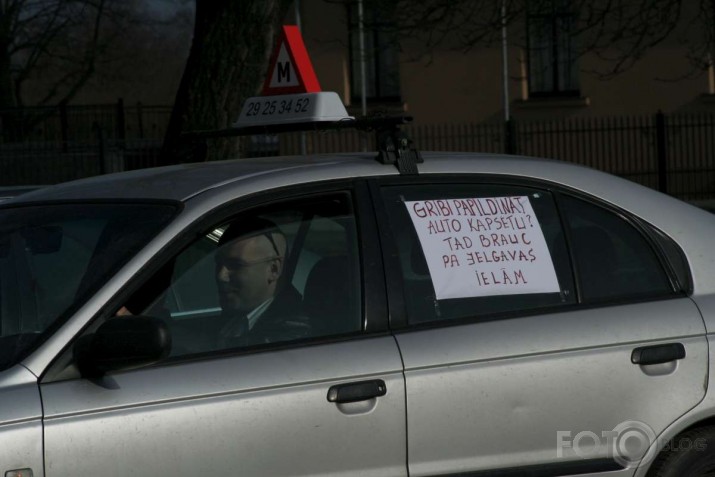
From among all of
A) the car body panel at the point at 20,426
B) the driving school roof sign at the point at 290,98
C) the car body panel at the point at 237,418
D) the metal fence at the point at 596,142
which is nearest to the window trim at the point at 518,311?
the car body panel at the point at 237,418

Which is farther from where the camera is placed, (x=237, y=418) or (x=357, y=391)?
(x=357, y=391)

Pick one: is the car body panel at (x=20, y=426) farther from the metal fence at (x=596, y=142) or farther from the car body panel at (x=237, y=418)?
the metal fence at (x=596, y=142)

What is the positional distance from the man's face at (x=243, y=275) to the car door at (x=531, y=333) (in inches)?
15.4

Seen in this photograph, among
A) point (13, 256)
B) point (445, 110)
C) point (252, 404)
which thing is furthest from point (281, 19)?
point (445, 110)

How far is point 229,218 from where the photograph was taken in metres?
3.32

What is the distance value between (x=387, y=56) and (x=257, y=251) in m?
20.7

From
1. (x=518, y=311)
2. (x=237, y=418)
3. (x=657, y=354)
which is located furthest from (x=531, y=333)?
(x=237, y=418)

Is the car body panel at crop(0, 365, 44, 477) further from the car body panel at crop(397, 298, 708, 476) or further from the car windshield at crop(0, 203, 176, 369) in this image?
the car body panel at crop(397, 298, 708, 476)

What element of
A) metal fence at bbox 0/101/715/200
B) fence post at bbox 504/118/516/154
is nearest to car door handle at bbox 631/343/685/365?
fence post at bbox 504/118/516/154

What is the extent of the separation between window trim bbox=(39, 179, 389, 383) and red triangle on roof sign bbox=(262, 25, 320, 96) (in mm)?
2974

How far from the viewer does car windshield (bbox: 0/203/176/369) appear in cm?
313

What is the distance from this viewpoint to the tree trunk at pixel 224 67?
816cm

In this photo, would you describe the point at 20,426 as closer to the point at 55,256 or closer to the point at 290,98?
the point at 55,256

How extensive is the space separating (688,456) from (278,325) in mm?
1384
